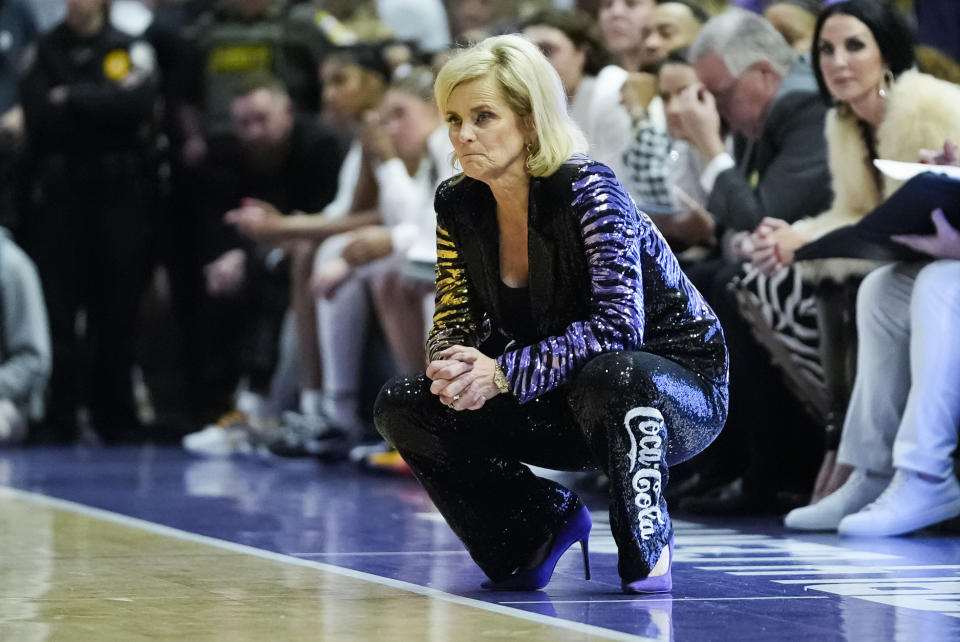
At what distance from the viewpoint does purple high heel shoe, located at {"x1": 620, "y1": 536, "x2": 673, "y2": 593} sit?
2.99m

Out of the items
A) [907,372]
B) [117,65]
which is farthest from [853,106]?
[117,65]

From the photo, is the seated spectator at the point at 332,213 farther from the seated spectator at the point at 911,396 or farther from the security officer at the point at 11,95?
the seated spectator at the point at 911,396

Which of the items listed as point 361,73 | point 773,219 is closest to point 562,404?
point 773,219

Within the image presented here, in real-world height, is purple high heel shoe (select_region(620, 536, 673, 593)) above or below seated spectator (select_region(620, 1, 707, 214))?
below

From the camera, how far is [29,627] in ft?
8.65

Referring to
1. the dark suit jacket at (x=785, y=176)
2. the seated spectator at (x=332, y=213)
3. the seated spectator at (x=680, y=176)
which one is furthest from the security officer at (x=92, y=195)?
the dark suit jacket at (x=785, y=176)

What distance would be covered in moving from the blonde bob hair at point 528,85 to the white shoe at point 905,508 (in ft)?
4.55

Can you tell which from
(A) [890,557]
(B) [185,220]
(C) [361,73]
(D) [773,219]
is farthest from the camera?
(B) [185,220]

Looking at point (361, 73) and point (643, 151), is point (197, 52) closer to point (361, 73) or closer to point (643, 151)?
point (361, 73)

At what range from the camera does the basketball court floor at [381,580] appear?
2641mm

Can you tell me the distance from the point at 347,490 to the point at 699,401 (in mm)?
2420

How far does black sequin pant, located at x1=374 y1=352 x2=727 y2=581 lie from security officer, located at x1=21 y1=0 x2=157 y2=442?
475 cm

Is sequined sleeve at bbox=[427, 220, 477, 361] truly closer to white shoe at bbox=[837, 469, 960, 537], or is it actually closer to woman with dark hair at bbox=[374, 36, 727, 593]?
woman with dark hair at bbox=[374, 36, 727, 593]

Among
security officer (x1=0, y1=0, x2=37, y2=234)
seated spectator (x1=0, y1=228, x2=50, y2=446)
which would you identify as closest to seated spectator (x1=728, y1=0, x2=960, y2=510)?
seated spectator (x1=0, y1=228, x2=50, y2=446)
